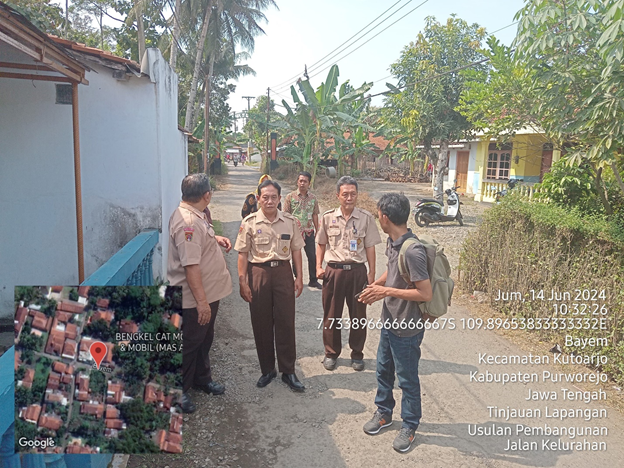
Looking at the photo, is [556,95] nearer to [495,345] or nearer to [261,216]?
[495,345]

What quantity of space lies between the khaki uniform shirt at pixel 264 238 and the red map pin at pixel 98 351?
1.87m

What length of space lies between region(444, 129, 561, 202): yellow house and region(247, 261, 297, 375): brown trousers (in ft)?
45.4

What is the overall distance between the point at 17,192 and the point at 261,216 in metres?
2.73

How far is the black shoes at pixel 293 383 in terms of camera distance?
12.5 ft

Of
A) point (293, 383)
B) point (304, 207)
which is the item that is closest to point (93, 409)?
point (293, 383)

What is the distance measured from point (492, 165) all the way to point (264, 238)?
16.7m

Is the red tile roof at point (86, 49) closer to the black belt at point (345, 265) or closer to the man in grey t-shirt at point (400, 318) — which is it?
the black belt at point (345, 265)

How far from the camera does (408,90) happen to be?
1609 centimetres

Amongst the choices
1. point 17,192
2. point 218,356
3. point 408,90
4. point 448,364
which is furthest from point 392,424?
point 408,90

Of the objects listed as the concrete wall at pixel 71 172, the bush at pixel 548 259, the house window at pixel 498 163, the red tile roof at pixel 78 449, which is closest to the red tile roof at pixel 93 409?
the red tile roof at pixel 78 449

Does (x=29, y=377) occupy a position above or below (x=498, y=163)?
below

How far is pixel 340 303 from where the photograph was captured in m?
4.26

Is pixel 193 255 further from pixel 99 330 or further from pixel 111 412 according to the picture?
pixel 111 412

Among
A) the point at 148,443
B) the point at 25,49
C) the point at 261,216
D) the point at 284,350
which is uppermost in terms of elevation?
the point at 25,49
